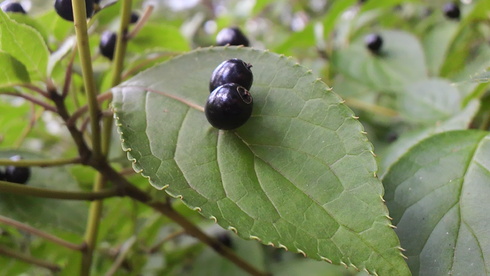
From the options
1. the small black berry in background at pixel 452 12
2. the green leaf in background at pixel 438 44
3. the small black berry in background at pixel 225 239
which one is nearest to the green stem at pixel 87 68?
the small black berry in background at pixel 225 239

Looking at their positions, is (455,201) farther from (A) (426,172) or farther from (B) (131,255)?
(B) (131,255)

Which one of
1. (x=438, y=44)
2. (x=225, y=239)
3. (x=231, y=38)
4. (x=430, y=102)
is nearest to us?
(x=231, y=38)

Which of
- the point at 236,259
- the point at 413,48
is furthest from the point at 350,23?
the point at 236,259

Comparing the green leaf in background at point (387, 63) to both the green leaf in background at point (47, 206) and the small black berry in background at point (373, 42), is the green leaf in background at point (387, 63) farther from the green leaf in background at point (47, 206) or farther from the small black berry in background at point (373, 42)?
the green leaf in background at point (47, 206)

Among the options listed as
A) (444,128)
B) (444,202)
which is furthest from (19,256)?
(444,128)

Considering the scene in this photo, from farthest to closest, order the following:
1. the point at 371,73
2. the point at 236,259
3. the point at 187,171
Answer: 1. the point at 371,73
2. the point at 236,259
3. the point at 187,171

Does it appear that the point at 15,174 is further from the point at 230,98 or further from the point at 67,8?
the point at 230,98
